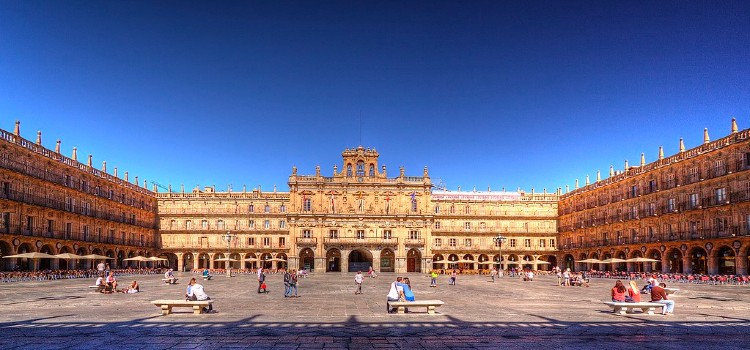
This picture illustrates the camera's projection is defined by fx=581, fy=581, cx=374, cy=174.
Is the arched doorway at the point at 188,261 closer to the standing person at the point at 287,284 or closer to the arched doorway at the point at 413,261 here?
the arched doorway at the point at 413,261

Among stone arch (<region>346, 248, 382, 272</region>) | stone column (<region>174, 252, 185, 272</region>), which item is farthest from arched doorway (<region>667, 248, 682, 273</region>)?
stone column (<region>174, 252, 185, 272</region>)

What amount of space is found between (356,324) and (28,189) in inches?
1830

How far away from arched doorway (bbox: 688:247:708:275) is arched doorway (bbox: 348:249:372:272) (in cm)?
3783

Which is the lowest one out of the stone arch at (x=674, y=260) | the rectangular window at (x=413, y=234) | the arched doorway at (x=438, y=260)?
the arched doorway at (x=438, y=260)

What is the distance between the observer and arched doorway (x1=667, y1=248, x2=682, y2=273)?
55.7 m

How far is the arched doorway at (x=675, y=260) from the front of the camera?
55744 millimetres

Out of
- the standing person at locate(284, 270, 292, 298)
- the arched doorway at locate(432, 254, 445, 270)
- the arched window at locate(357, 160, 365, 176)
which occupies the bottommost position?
the arched doorway at locate(432, 254, 445, 270)

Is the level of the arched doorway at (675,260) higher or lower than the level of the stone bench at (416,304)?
lower

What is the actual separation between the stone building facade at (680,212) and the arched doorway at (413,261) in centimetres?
2094

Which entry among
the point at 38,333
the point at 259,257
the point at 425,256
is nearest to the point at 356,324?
the point at 38,333

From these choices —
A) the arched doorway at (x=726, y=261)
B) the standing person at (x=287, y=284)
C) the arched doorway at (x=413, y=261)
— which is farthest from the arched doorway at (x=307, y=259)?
the standing person at (x=287, y=284)

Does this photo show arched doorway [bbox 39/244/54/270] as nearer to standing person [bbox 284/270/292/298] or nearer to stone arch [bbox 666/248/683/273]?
standing person [bbox 284/270/292/298]

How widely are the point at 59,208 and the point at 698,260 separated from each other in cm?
5964

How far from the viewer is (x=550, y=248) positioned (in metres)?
82.8
